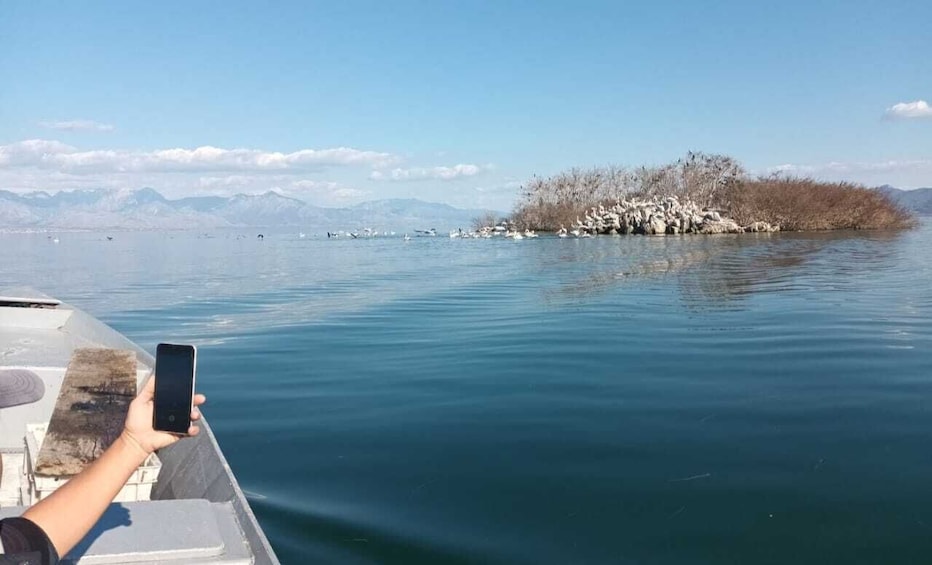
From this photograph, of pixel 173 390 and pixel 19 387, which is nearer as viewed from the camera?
pixel 173 390

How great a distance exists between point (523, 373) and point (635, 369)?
1395 mm

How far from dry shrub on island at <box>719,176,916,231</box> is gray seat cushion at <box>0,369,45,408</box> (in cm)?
5954

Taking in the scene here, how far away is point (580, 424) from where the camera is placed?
7324 millimetres

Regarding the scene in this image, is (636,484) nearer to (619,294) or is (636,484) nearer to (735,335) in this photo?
(735,335)

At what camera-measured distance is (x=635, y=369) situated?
31.7ft

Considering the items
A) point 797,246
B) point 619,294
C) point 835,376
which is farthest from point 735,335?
point 797,246

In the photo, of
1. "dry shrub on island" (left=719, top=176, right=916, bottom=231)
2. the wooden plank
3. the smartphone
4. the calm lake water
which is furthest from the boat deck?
"dry shrub on island" (left=719, top=176, right=916, bottom=231)

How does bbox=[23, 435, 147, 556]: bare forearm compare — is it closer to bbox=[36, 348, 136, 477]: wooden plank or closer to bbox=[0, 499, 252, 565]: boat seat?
bbox=[0, 499, 252, 565]: boat seat

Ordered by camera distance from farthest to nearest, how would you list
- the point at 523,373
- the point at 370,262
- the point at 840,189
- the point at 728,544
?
the point at 840,189, the point at 370,262, the point at 523,373, the point at 728,544

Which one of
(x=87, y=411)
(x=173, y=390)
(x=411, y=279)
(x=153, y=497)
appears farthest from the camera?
(x=411, y=279)

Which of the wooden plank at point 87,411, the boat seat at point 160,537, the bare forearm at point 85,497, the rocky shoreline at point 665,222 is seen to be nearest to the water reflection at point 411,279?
the wooden plank at point 87,411

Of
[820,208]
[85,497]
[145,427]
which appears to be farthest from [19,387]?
[820,208]

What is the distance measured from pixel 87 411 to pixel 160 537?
2150 millimetres

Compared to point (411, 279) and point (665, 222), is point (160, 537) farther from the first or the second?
point (665, 222)
